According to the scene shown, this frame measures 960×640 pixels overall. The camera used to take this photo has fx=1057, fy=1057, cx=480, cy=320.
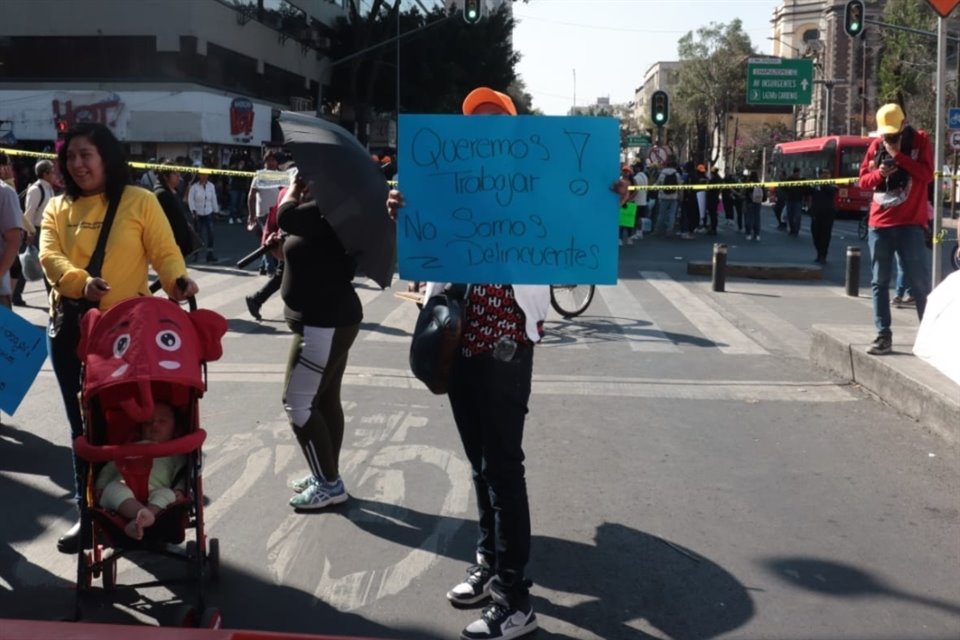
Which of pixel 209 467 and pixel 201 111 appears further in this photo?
pixel 201 111

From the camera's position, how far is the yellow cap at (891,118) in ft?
25.9

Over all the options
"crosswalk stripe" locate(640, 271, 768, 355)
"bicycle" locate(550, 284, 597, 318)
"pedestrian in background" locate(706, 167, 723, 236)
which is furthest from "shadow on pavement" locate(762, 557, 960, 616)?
"pedestrian in background" locate(706, 167, 723, 236)

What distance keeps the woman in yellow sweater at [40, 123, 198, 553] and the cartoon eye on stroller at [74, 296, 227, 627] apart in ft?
1.42

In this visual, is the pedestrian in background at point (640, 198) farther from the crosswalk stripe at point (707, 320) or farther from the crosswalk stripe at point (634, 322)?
the crosswalk stripe at point (634, 322)

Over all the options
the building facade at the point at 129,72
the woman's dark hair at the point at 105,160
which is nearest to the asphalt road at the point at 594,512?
the woman's dark hair at the point at 105,160

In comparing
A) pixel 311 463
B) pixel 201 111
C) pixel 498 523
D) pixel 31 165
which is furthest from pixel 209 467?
pixel 201 111

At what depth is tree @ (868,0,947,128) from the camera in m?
46.2

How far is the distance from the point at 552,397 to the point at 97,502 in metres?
4.55

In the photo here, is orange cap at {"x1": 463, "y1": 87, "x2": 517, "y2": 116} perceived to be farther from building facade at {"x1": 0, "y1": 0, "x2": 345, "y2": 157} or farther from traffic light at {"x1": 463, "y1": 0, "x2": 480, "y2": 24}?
building facade at {"x1": 0, "y1": 0, "x2": 345, "y2": 157}

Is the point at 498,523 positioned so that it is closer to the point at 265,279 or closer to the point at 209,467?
the point at 209,467

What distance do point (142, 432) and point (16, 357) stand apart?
1172 millimetres

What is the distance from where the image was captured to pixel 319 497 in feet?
17.4

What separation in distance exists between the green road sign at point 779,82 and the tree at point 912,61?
510cm

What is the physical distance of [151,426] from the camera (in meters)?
4.09
